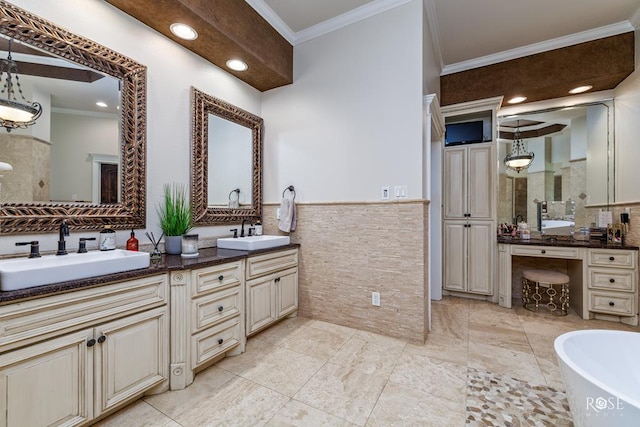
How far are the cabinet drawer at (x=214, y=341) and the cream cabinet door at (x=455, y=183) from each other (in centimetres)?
290

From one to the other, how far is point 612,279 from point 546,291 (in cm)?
68

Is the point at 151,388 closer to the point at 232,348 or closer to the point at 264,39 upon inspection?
the point at 232,348

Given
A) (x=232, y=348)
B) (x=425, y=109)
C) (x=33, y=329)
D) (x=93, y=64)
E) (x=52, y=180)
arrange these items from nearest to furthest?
(x=33, y=329) < (x=52, y=180) < (x=93, y=64) < (x=232, y=348) < (x=425, y=109)

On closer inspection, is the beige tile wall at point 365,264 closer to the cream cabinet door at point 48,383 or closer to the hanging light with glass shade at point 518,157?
the cream cabinet door at point 48,383

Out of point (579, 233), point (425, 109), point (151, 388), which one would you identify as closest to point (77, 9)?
point (151, 388)

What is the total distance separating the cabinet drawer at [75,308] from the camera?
109 cm

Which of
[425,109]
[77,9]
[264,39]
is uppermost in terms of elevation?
[264,39]

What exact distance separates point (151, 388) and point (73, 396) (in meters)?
0.42

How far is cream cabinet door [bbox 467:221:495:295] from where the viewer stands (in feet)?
10.8

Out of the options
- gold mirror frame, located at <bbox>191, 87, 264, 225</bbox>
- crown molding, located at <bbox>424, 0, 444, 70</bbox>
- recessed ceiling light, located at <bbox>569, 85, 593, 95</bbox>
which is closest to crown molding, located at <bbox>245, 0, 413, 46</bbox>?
crown molding, located at <bbox>424, 0, 444, 70</bbox>

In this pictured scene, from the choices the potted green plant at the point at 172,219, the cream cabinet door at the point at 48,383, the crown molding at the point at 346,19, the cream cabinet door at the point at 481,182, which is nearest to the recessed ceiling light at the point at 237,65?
the crown molding at the point at 346,19

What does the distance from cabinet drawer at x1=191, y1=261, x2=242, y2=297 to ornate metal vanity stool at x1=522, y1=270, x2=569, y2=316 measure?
124 inches

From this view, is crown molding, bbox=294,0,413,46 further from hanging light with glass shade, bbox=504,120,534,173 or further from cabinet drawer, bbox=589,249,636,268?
cabinet drawer, bbox=589,249,636,268

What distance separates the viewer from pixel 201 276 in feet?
5.90
